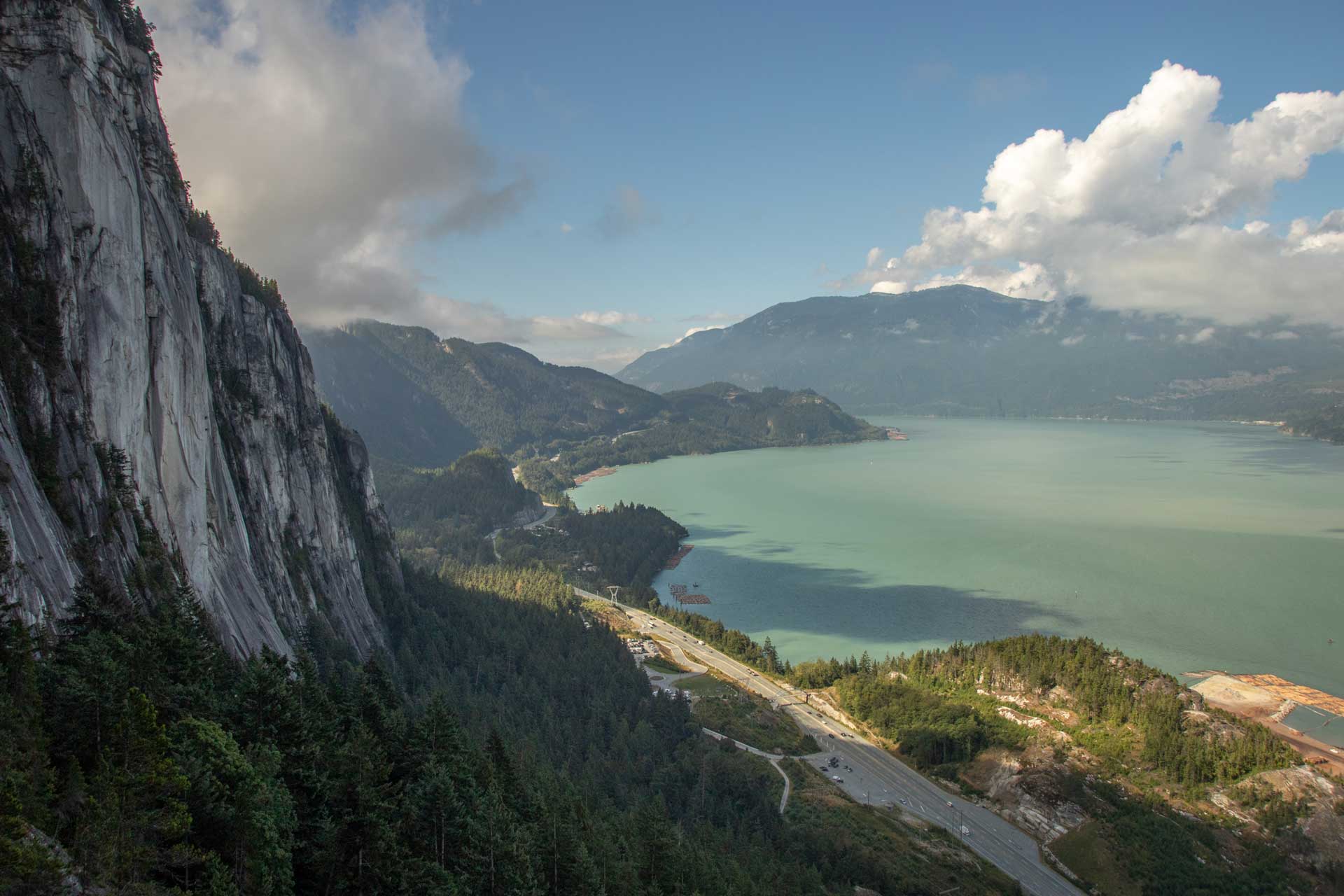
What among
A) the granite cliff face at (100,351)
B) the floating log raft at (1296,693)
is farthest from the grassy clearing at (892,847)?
the floating log raft at (1296,693)

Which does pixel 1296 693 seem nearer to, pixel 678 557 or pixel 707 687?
pixel 707 687

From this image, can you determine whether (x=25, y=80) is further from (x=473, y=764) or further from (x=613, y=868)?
(x=613, y=868)

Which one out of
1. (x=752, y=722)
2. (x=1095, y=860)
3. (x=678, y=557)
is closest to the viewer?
(x=1095, y=860)

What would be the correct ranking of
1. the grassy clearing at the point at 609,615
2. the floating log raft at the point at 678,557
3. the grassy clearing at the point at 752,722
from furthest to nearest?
the floating log raft at the point at 678,557 → the grassy clearing at the point at 609,615 → the grassy clearing at the point at 752,722

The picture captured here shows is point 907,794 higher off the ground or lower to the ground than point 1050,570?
lower

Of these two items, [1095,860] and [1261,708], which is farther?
[1261,708]

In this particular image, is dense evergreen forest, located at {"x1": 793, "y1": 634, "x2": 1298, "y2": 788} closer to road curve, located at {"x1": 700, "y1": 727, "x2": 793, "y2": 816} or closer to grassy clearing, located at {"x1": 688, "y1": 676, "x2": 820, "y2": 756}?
grassy clearing, located at {"x1": 688, "y1": 676, "x2": 820, "y2": 756}

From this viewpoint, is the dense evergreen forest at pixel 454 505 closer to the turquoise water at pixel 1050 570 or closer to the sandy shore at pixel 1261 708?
the turquoise water at pixel 1050 570

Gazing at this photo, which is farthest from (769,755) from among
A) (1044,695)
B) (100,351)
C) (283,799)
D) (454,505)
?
(454,505)
